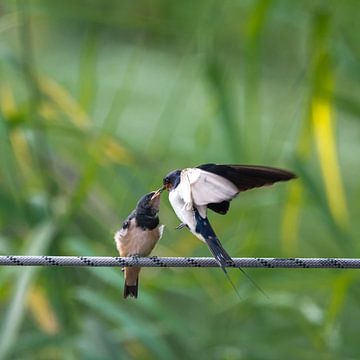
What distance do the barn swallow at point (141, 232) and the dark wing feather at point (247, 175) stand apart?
0.38 m

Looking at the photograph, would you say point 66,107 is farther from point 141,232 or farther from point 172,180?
point 172,180

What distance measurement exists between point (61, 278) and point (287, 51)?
4.15 m

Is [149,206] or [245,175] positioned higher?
[245,175]

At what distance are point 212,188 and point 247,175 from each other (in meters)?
0.07

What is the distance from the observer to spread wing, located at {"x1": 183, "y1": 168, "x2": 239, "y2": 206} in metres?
1.66

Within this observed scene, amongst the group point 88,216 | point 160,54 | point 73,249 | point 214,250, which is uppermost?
point 214,250

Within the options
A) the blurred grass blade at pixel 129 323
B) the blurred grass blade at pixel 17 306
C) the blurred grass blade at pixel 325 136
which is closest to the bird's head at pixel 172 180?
the blurred grass blade at pixel 17 306

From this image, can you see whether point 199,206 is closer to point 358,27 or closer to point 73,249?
point 73,249

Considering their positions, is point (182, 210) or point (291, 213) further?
point (291, 213)

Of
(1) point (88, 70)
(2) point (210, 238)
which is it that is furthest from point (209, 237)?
(1) point (88, 70)

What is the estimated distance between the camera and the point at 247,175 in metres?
1.74

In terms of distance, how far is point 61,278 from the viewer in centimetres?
343

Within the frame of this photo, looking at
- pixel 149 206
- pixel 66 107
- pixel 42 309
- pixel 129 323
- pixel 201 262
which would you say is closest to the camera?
pixel 201 262

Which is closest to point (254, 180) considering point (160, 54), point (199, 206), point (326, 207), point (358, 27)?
point (199, 206)
